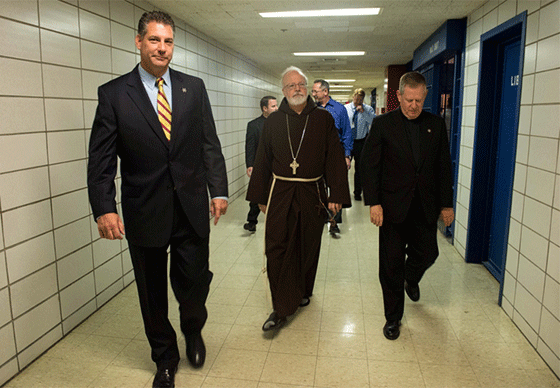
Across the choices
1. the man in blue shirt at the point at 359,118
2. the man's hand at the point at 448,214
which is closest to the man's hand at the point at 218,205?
the man's hand at the point at 448,214

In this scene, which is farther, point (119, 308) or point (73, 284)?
point (119, 308)

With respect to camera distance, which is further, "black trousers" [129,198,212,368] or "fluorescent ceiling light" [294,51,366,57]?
"fluorescent ceiling light" [294,51,366,57]

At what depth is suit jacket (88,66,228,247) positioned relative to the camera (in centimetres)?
194

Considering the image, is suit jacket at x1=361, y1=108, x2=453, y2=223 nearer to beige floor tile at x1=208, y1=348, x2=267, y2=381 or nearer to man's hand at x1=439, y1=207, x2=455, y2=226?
man's hand at x1=439, y1=207, x2=455, y2=226

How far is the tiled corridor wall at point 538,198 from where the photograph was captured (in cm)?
231

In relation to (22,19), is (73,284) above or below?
below

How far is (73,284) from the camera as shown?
279cm

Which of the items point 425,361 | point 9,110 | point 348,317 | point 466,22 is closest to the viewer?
point 9,110

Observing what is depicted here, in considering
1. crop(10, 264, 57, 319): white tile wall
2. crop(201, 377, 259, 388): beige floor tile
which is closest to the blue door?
crop(201, 377, 259, 388): beige floor tile

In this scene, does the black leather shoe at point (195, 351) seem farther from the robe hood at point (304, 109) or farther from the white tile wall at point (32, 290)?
the robe hood at point (304, 109)

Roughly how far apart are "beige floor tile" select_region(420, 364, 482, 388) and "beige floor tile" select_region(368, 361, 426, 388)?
39mm

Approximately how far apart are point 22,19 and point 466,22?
4.09 meters

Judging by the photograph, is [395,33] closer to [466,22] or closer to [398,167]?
[466,22]

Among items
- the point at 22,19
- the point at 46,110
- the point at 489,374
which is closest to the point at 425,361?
the point at 489,374
